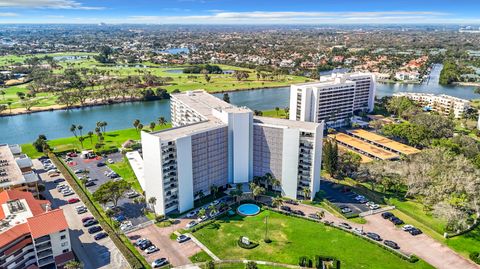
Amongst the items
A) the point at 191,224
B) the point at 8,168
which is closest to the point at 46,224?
the point at 191,224

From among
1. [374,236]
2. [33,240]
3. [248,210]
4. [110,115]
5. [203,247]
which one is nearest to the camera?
[33,240]

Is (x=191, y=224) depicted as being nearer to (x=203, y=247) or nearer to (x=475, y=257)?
(x=203, y=247)

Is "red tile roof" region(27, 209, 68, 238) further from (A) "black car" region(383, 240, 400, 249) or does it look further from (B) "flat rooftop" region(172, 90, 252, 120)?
(A) "black car" region(383, 240, 400, 249)

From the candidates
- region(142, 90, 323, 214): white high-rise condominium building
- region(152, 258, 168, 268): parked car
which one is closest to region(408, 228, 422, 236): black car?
region(142, 90, 323, 214): white high-rise condominium building

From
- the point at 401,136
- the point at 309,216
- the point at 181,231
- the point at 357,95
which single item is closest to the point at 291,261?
the point at 309,216

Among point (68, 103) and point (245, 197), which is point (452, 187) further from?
point (68, 103)

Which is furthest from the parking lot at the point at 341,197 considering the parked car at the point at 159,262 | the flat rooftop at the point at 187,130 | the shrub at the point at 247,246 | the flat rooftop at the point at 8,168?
the flat rooftop at the point at 8,168
